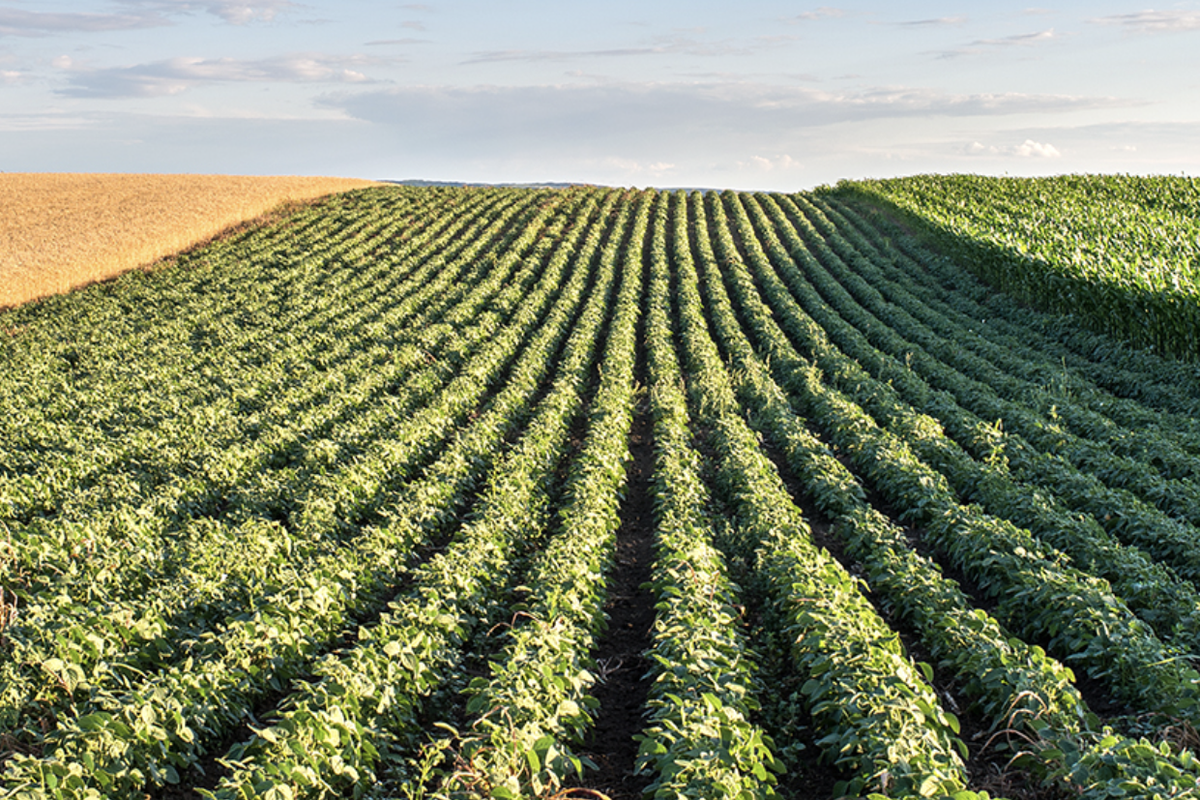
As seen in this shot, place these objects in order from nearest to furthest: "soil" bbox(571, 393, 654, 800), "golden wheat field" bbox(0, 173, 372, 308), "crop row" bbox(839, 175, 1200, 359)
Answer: "soil" bbox(571, 393, 654, 800), "crop row" bbox(839, 175, 1200, 359), "golden wheat field" bbox(0, 173, 372, 308)

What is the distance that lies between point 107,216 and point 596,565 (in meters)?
41.9

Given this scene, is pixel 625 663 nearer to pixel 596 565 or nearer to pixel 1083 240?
pixel 596 565

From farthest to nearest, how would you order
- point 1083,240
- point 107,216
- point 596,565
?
point 107,216 → point 1083,240 → point 596,565

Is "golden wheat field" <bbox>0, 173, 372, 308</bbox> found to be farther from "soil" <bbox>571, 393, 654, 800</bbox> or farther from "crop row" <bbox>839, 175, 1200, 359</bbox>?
"crop row" <bbox>839, 175, 1200, 359</bbox>

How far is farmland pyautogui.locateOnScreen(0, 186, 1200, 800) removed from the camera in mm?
5512

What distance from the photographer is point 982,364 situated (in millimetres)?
18172

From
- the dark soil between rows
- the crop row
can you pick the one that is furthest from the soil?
the crop row

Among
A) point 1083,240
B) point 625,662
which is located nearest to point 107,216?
point 625,662

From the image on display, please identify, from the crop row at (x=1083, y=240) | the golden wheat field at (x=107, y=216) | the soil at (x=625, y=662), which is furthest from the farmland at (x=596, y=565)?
the golden wheat field at (x=107, y=216)

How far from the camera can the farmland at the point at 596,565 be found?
5512 mm

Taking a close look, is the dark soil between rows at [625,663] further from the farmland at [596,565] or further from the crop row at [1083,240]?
the crop row at [1083,240]

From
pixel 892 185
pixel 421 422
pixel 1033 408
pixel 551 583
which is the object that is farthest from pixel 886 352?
pixel 892 185

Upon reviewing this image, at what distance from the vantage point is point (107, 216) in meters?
39.8

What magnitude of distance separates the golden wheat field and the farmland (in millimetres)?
9090
